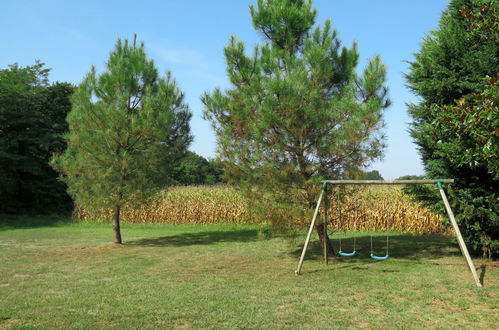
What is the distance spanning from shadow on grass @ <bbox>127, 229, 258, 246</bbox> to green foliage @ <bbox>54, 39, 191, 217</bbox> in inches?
77.1

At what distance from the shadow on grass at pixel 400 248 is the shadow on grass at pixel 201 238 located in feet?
10.5

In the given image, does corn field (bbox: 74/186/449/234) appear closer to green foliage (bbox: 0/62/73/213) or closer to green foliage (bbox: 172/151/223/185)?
green foliage (bbox: 0/62/73/213)

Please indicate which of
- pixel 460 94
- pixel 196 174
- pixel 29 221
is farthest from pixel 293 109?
pixel 196 174

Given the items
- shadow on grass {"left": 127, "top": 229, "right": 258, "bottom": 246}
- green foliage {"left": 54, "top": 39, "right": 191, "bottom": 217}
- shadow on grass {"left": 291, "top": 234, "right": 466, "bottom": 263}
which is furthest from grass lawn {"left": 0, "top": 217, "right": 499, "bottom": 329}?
green foliage {"left": 54, "top": 39, "right": 191, "bottom": 217}

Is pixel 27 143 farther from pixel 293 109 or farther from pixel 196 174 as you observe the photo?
pixel 196 174

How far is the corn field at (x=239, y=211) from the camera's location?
16359mm

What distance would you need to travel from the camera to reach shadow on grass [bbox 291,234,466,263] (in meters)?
11.0

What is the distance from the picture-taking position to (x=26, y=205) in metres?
28.5

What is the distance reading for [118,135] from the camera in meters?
13.3

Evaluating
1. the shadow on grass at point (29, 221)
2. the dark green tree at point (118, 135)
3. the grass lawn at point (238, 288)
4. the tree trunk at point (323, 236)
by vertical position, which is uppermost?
the dark green tree at point (118, 135)

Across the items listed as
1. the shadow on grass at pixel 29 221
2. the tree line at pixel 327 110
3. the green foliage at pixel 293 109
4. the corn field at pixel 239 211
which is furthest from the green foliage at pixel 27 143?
the green foliage at pixel 293 109

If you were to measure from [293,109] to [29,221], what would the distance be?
66.1 feet

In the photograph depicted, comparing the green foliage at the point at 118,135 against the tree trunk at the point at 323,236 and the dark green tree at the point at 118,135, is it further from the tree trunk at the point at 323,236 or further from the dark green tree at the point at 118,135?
the tree trunk at the point at 323,236

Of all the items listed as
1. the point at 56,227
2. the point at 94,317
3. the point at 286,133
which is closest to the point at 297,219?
the point at 286,133
